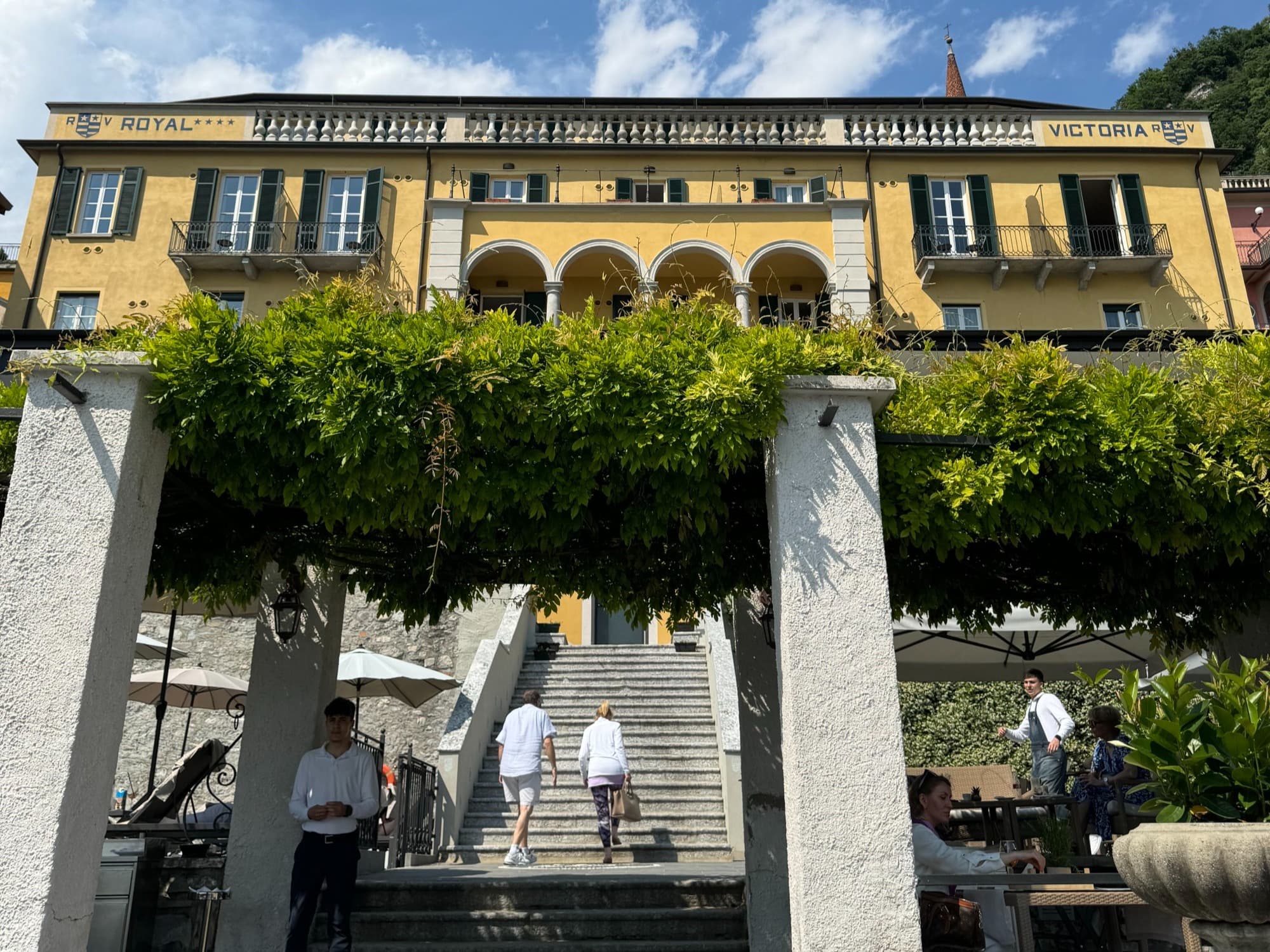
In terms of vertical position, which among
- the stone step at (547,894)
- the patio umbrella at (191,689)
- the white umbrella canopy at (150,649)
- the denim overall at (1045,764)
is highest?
the white umbrella canopy at (150,649)

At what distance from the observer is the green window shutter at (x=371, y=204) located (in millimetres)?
26172

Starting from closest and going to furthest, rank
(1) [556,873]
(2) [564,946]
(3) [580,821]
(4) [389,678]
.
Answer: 1. (2) [564,946]
2. (1) [556,873]
3. (3) [580,821]
4. (4) [389,678]

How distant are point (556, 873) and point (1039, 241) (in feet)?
74.6

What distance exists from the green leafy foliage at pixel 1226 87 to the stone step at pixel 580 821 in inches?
2050

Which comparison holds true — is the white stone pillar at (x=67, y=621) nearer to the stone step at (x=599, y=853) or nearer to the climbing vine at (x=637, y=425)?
the climbing vine at (x=637, y=425)

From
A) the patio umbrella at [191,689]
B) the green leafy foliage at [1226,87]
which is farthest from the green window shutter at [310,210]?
the green leafy foliage at [1226,87]

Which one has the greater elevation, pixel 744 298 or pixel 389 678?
pixel 744 298

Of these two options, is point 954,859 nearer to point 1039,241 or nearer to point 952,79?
point 1039,241

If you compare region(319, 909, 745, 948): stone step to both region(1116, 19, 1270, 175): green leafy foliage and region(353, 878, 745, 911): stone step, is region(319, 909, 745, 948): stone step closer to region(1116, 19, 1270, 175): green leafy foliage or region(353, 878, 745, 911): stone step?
region(353, 878, 745, 911): stone step

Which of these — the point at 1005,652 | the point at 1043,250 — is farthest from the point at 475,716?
the point at 1043,250

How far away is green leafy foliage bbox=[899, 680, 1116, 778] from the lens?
75.8 feet

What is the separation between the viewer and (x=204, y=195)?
26500 millimetres

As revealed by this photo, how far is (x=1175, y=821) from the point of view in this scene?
12.7ft

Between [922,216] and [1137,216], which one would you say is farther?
[1137,216]
